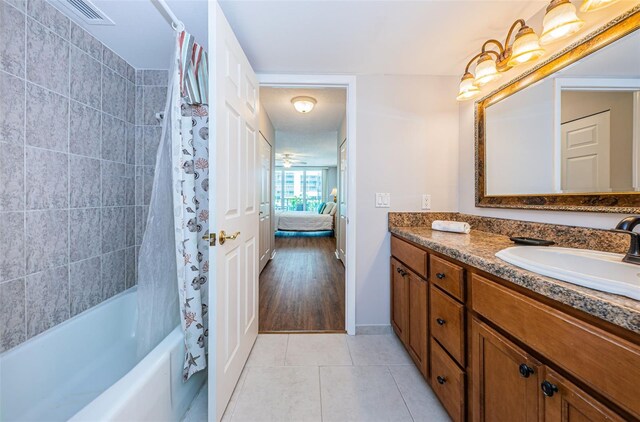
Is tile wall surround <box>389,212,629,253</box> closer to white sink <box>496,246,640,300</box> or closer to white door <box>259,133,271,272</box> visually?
white sink <box>496,246,640,300</box>

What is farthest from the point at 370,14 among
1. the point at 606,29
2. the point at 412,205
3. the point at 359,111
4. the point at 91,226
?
the point at 91,226

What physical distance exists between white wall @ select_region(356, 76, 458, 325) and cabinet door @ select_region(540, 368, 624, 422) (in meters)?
1.36

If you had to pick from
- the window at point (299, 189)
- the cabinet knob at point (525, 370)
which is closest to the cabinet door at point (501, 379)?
the cabinet knob at point (525, 370)

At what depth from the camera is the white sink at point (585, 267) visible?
60 cm

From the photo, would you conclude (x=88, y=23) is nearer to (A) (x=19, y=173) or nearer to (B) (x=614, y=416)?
(A) (x=19, y=173)

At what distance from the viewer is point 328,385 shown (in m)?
1.47

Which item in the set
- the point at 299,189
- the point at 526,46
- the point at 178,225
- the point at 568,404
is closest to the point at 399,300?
the point at 568,404

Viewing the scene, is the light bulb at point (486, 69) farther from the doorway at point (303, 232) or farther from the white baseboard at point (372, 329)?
the white baseboard at point (372, 329)

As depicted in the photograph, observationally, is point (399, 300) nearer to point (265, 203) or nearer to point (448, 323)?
point (448, 323)

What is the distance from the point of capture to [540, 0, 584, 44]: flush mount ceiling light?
1.03 meters

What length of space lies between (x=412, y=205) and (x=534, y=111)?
3.13 feet

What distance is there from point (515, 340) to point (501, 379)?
174 millimetres

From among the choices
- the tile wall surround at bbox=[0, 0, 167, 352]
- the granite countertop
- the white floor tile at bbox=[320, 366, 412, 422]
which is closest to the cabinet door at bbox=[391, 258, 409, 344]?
the white floor tile at bbox=[320, 366, 412, 422]

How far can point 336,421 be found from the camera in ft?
4.05
